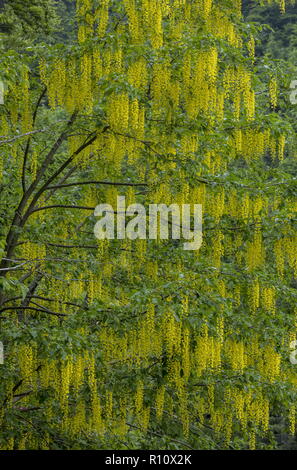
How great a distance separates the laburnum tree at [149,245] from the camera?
7836 millimetres

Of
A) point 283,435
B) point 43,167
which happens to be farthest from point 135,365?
point 283,435

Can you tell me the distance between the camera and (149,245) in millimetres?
8945

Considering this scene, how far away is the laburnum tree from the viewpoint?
7.84 metres

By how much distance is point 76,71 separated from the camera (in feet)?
27.1

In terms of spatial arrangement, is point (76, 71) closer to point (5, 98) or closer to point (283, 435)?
point (5, 98)

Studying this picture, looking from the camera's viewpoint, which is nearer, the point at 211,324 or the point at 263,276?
the point at 211,324

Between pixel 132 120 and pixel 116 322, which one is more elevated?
pixel 132 120

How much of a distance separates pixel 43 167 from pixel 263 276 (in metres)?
3.10
